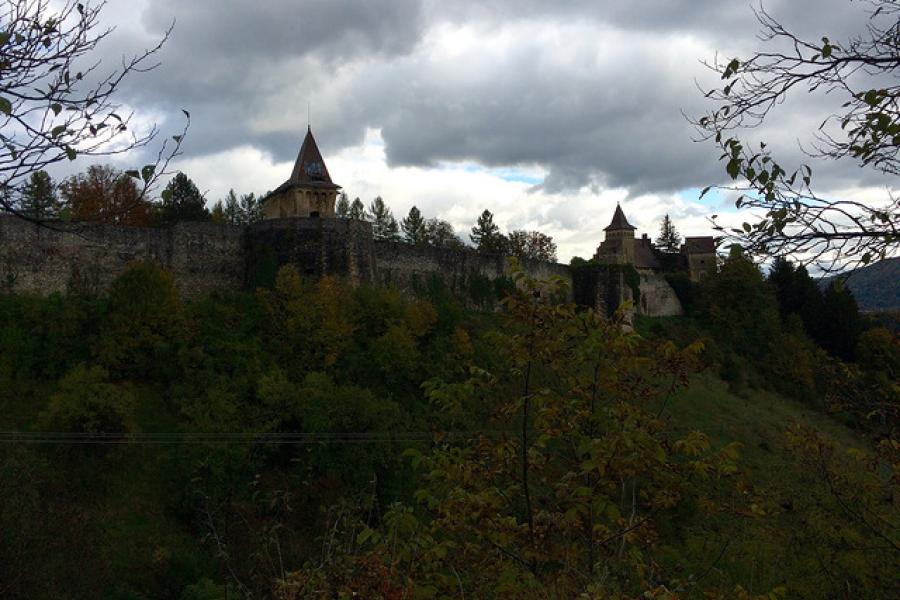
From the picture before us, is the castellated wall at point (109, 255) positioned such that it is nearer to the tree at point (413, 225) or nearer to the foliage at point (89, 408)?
the foliage at point (89, 408)

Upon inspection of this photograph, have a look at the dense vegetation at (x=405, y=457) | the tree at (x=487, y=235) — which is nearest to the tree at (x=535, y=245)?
the tree at (x=487, y=235)

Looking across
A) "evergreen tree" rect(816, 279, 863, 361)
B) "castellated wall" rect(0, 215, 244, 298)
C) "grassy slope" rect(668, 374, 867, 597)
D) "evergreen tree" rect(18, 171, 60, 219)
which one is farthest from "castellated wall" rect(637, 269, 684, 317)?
"evergreen tree" rect(18, 171, 60, 219)

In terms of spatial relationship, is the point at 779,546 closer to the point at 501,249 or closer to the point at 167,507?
the point at 167,507

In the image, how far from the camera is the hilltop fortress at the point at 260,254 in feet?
71.2

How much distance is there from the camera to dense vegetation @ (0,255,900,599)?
5.06 meters

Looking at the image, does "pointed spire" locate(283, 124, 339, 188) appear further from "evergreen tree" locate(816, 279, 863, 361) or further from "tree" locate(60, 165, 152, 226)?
"evergreen tree" locate(816, 279, 863, 361)

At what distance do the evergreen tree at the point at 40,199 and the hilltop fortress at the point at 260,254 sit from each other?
499 inches

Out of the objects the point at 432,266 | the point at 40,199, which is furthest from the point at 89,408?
the point at 432,266

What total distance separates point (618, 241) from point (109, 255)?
41.6m

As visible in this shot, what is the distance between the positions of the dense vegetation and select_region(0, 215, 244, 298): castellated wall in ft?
3.22

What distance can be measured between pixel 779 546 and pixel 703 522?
18.8 ft

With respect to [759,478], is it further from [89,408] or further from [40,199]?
[40,199]

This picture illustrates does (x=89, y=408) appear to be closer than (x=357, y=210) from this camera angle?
Yes

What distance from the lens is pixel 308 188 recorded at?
29219 mm
